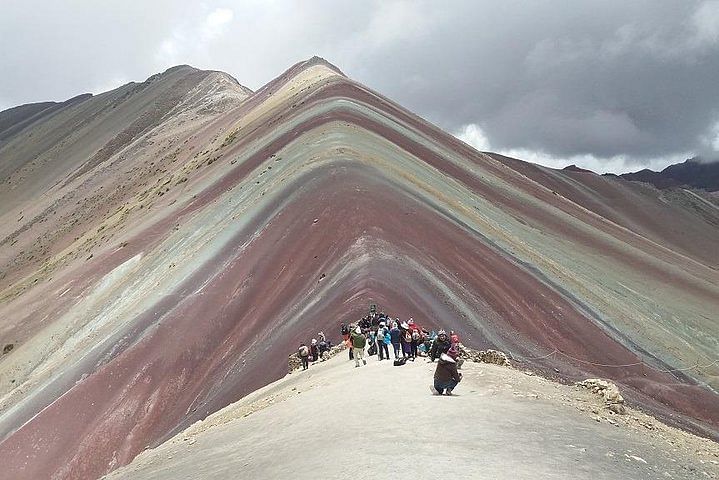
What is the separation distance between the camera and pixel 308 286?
25.8m

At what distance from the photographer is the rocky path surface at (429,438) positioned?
→ 9477mm

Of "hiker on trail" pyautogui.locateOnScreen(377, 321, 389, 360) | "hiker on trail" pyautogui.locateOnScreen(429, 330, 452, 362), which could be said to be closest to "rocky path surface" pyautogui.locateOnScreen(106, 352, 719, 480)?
"hiker on trail" pyautogui.locateOnScreen(429, 330, 452, 362)

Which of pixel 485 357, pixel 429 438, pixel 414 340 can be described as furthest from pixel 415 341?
pixel 429 438

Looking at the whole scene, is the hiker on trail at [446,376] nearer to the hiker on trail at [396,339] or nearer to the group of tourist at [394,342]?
the group of tourist at [394,342]

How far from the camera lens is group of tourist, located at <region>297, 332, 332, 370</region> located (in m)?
19.3

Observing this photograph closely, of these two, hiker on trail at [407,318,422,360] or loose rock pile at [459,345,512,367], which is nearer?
hiker on trail at [407,318,422,360]

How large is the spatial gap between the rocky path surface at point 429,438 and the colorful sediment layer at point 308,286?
6277 mm

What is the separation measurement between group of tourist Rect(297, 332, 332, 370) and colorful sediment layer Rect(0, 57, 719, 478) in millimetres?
773

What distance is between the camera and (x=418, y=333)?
1811 cm

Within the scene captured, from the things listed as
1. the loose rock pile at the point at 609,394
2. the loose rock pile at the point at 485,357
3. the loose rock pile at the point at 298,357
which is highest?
the loose rock pile at the point at 609,394

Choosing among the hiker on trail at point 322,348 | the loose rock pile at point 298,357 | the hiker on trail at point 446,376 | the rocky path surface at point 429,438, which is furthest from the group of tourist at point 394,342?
the hiker on trail at point 446,376

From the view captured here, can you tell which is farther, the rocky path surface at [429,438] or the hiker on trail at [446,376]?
the hiker on trail at [446,376]

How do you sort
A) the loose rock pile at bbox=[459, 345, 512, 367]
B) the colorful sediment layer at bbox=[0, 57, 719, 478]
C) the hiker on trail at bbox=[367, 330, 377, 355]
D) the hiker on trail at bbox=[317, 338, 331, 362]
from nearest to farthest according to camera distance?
the loose rock pile at bbox=[459, 345, 512, 367]
the hiker on trail at bbox=[367, 330, 377, 355]
the hiker on trail at bbox=[317, 338, 331, 362]
the colorful sediment layer at bbox=[0, 57, 719, 478]

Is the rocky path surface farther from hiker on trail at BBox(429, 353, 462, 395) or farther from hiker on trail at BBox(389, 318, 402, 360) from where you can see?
hiker on trail at BBox(389, 318, 402, 360)
